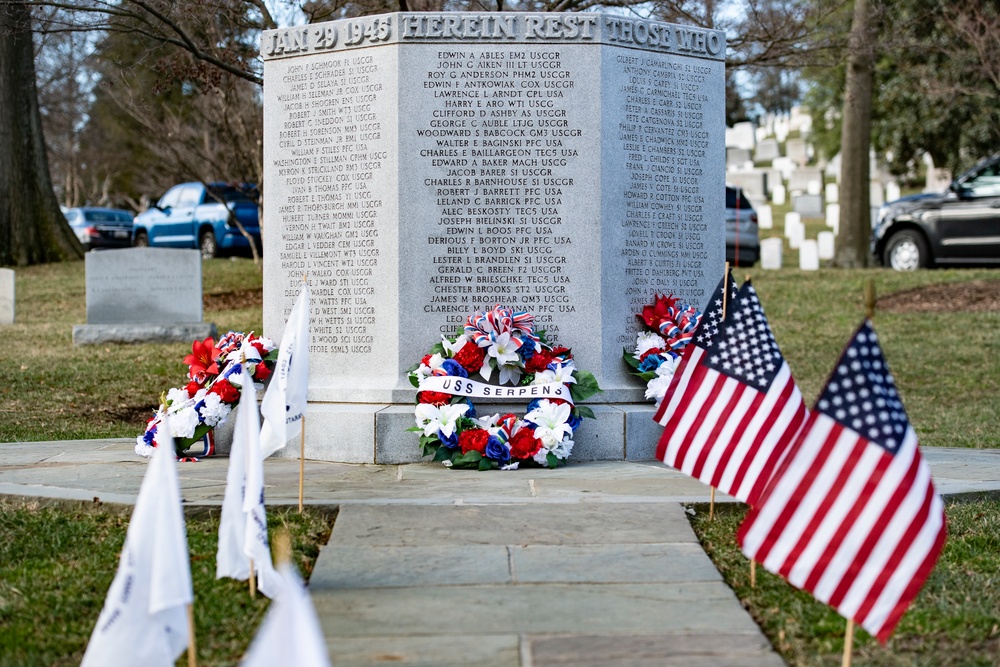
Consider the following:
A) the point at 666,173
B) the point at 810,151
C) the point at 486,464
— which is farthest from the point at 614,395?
the point at 810,151

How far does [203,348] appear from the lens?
8.37 m

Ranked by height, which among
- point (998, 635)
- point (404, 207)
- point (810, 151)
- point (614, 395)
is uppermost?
point (810, 151)

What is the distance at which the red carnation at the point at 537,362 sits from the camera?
305 inches

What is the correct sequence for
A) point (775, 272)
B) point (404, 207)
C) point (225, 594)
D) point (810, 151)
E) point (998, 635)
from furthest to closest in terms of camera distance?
point (810, 151), point (775, 272), point (404, 207), point (225, 594), point (998, 635)

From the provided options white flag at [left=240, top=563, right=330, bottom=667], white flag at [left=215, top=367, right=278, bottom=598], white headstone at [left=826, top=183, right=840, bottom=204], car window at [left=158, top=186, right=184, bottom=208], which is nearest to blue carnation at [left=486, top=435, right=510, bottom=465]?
white flag at [left=215, top=367, right=278, bottom=598]

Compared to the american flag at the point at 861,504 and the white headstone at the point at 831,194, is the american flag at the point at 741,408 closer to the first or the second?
the american flag at the point at 861,504

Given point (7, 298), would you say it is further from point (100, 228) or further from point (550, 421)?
point (100, 228)

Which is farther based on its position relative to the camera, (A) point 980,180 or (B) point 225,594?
(A) point 980,180

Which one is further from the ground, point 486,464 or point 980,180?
point 980,180

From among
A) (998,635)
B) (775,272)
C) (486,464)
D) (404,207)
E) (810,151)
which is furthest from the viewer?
(810,151)

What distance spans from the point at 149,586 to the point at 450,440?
153 inches

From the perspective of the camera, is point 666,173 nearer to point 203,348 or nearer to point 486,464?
point 486,464

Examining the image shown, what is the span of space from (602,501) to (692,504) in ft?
1.55

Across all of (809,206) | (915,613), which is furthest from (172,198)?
(915,613)
